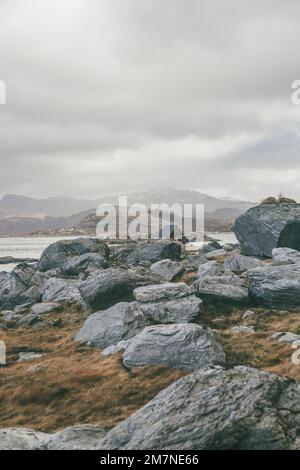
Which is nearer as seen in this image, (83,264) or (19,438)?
(19,438)

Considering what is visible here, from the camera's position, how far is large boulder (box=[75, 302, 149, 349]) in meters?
35.9

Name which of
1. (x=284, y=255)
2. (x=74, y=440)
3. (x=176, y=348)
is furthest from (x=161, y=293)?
(x=74, y=440)

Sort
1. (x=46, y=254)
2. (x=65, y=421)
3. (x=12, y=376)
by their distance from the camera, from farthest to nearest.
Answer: (x=46, y=254), (x=12, y=376), (x=65, y=421)

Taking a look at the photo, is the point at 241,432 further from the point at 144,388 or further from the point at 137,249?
the point at 137,249

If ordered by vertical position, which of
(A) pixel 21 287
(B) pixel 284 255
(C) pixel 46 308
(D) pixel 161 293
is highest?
(B) pixel 284 255

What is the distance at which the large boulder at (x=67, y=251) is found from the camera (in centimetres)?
8154

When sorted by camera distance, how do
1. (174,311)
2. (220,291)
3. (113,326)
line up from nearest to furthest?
(174,311)
(113,326)
(220,291)

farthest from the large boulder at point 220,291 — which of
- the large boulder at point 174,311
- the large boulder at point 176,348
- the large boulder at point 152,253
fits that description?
the large boulder at point 152,253

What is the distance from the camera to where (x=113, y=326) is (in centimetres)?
3691

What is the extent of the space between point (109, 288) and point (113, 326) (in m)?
6.41

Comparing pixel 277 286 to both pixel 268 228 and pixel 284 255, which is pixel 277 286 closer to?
pixel 284 255

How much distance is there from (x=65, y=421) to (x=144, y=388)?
5.09m
